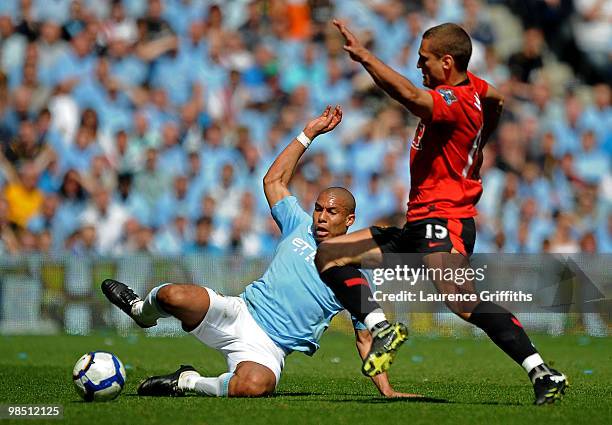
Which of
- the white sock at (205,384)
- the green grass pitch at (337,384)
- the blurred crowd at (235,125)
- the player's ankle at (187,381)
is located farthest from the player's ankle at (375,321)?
the blurred crowd at (235,125)

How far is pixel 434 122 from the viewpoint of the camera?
7797 mm

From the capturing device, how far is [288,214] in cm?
953

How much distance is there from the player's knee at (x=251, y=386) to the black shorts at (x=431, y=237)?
4.88 feet

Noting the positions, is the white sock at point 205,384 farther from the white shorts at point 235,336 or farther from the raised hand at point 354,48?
the raised hand at point 354,48

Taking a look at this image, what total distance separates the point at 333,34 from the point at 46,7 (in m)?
4.95

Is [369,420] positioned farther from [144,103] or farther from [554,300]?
[144,103]

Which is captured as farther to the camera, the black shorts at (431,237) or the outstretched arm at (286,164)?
the outstretched arm at (286,164)

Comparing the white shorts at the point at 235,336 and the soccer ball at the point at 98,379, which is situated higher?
the white shorts at the point at 235,336

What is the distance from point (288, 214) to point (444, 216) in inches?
76.9

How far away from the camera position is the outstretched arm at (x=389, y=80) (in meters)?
7.44

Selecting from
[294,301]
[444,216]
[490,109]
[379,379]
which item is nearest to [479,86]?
[490,109]

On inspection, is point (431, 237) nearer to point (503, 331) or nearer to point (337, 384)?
point (503, 331)

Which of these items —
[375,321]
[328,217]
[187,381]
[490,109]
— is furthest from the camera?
[328,217]

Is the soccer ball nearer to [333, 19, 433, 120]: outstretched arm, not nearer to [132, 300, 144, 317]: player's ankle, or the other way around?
[132, 300, 144, 317]: player's ankle
